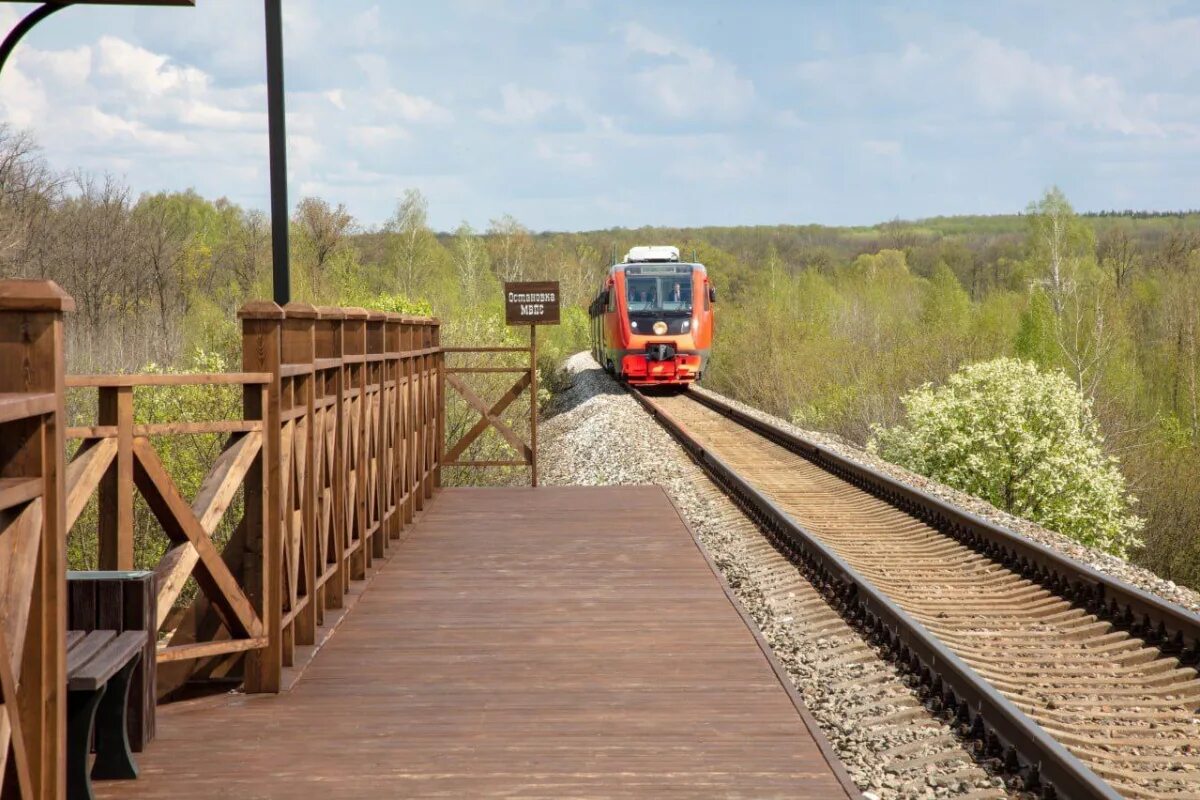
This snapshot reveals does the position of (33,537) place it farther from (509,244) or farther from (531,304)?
(509,244)

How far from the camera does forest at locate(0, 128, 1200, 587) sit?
1282 inches

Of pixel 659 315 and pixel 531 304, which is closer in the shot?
pixel 531 304

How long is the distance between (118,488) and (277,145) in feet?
10.8

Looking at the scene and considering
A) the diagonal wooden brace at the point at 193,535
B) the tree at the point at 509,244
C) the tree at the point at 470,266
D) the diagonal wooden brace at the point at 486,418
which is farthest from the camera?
the tree at the point at 509,244

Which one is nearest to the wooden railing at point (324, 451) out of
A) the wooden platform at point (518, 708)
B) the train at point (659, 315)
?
the wooden platform at point (518, 708)

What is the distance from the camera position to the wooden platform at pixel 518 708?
4.41 meters

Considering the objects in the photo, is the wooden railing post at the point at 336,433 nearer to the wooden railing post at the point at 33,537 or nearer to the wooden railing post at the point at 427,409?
the wooden railing post at the point at 33,537

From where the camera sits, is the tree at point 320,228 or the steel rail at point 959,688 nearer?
the steel rail at point 959,688

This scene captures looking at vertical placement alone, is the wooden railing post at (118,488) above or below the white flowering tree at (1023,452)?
above

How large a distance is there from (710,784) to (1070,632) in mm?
4585

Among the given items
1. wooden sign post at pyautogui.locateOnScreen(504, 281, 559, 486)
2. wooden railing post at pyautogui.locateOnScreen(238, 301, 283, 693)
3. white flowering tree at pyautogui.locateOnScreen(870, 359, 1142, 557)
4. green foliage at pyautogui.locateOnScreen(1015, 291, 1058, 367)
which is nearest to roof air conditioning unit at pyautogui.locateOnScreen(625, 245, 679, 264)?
white flowering tree at pyautogui.locateOnScreen(870, 359, 1142, 557)

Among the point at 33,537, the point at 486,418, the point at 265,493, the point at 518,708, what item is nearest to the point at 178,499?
the point at 265,493

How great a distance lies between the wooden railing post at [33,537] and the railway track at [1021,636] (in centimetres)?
361

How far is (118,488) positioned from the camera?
455 cm
